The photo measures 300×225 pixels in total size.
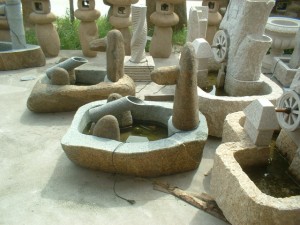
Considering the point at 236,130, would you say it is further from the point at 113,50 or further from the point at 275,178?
the point at 113,50

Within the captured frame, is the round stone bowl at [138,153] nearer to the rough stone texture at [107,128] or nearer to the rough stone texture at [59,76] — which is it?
the rough stone texture at [107,128]

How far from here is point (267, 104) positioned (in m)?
2.98

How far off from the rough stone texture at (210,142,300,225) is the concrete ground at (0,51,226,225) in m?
0.37

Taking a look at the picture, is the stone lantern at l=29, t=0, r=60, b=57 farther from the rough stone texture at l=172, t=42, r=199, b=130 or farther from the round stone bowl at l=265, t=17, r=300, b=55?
the round stone bowl at l=265, t=17, r=300, b=55

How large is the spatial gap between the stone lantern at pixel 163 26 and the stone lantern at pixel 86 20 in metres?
1.28

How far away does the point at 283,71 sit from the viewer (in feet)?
18.8

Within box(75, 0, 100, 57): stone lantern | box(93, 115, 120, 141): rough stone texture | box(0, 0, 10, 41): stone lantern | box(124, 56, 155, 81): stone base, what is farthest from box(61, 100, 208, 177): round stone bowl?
box(0, 0, 10, 41): stone lantern

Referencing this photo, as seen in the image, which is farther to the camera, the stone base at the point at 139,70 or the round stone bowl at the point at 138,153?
the stone base at the point at 139,70

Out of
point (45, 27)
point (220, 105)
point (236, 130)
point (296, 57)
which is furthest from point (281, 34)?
point (45, 27)

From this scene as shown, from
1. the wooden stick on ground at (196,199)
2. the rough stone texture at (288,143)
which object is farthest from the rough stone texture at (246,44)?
the wooden stick on ground at (196,199)

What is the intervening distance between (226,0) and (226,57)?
4.28 m

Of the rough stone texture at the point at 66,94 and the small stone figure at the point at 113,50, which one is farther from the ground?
the small stone figure at the point at 113,50

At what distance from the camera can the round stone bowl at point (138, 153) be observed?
3219 mm

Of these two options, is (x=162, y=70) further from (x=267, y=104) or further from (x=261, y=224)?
(x=261, y=224)
